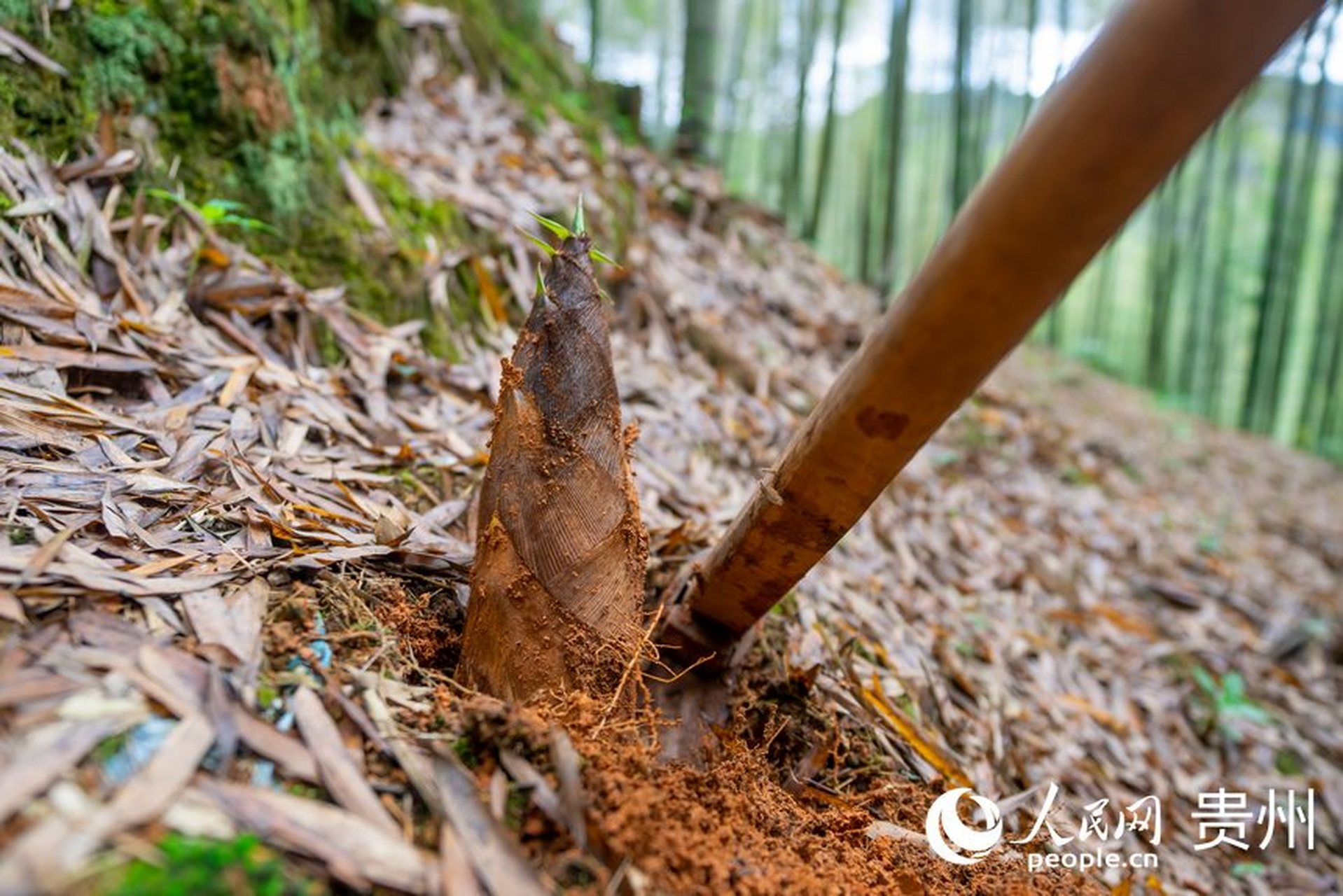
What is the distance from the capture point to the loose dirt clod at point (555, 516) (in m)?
1.23

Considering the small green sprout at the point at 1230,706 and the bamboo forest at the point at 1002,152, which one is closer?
the small green sprout at the point at 1230,706

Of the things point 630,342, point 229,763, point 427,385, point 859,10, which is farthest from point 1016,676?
point 859,10

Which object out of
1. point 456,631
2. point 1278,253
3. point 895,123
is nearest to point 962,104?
point 895,123

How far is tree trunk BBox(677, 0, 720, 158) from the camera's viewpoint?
553 cm

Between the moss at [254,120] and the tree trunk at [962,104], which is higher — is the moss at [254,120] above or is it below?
below

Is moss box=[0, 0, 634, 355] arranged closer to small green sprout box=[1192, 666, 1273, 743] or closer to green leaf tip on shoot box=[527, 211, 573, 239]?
green leaf tip on shoot box=[527, 211, 573, 239]

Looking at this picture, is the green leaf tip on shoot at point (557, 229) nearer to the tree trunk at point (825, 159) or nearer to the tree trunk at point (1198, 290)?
the tree trunk at point (825, 159)

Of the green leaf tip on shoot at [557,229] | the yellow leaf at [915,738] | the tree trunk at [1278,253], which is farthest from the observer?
the tree trunk at [1278,253]

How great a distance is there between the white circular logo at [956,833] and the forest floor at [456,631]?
0.03 meters

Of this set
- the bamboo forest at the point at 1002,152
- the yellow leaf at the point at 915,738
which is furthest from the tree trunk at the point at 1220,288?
the yellow leaf at the point at 915,738

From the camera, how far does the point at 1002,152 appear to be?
3.19 ft

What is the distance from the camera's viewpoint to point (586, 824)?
99cm

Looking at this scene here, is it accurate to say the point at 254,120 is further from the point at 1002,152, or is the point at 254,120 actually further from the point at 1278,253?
the point at 1278,253

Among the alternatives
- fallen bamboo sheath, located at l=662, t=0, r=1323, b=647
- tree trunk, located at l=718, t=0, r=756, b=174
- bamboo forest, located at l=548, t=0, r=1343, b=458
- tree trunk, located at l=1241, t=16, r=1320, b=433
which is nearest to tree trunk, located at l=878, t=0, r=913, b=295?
bamboo forest, located at l=548, t=0, r=1343, b=458
